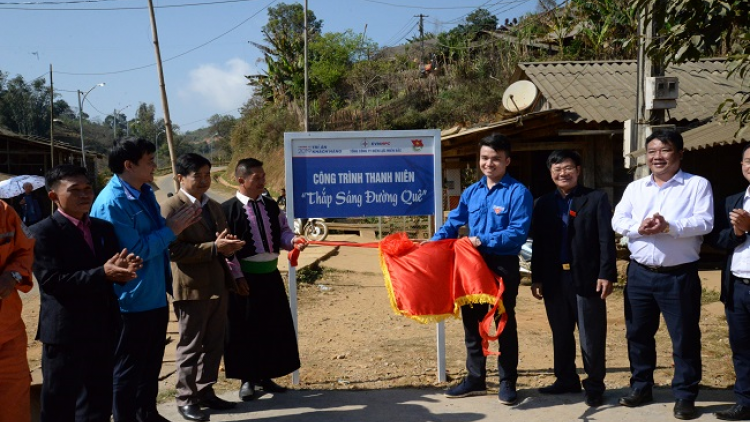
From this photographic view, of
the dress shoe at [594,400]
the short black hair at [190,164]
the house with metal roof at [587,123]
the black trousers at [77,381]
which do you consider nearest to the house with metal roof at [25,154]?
the house with metal roof at [587,123]

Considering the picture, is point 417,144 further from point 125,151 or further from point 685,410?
point 685,410

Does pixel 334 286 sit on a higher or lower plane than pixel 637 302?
lower

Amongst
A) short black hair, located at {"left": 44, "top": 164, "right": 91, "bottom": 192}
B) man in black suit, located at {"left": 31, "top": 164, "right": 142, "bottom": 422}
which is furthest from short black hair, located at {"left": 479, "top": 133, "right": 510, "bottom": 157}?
short black hair, located at {"left": 44, "top": 164, "right": 91, "bottom": 192}

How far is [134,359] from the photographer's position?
3.89 meters

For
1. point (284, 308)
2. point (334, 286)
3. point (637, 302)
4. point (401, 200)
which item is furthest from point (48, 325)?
point (334, 286)

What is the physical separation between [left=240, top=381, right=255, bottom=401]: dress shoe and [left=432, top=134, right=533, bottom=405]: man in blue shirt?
4.81ft

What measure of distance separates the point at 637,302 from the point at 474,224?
1.21 meters

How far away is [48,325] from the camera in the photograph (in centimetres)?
349

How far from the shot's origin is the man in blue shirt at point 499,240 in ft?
14.6

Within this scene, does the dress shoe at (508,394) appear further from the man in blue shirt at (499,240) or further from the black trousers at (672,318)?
the black trousers at (672,318)

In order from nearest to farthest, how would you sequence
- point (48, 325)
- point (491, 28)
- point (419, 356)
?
point (48, 325)
point (419, 356)
point (491, 28)

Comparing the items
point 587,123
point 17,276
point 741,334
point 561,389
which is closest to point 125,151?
point 17,276

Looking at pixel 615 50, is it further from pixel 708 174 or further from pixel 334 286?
pixel 334 286

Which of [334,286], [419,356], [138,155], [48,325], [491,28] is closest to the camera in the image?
[48,325]
